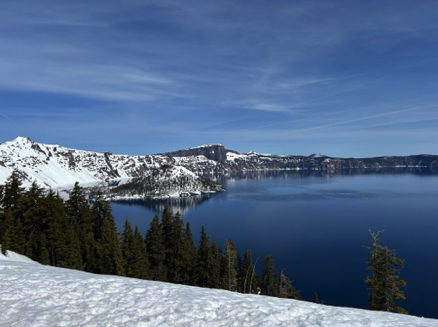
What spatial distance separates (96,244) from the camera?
43.1 metres

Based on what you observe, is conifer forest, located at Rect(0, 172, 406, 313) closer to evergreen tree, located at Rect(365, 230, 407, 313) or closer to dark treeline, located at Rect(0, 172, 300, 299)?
dark treeline, located at Rect(0, 172, 300, 299)

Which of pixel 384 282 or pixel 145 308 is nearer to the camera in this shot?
pixel 145 308

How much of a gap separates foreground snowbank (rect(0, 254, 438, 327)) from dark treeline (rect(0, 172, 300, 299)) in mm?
22100

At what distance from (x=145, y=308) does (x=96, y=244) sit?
3780cm

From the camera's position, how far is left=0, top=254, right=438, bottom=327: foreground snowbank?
932 centimetres

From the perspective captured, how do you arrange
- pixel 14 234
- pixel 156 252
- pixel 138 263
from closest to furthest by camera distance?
pixel 14 234 → pixel 138 263 → pixel 156 252

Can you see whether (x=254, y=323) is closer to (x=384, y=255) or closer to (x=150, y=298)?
(x=150, y=298)

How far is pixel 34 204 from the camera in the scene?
39.6 meters

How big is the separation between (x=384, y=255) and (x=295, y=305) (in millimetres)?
17066

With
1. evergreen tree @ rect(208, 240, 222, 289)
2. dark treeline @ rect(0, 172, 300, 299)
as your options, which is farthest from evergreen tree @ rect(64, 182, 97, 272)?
evergreen tree @ rect(208, 240, 222, 289)

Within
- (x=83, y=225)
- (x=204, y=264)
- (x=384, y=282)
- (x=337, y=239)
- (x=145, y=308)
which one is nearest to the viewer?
(x=145, y=308)

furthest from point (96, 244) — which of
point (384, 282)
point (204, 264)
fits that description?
Answer: point (384, 282)

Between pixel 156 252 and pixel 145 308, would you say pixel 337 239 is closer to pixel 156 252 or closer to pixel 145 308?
pixel 156 252

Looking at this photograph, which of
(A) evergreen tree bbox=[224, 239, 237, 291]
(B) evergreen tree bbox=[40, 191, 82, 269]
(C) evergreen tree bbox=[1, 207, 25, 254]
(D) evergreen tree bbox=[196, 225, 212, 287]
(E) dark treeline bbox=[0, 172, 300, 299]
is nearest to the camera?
(C) evergreen tree bbox=[1, 207, 25, 254]
